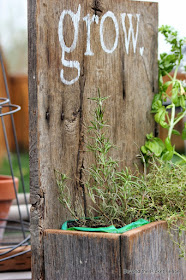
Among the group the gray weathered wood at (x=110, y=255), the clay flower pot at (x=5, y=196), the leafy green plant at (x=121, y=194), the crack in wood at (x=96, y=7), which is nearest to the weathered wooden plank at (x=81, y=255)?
the gray weathered wood at (x=110, y=255)

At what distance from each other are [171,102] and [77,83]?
603 mm

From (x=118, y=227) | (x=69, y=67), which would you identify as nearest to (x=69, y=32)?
(x=69, y=67)

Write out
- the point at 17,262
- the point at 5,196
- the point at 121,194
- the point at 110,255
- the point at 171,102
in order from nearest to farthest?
the point at 110,255 < the point at 121,194 < the point at 171,102 < the point at 17,262 < the point at 5,196

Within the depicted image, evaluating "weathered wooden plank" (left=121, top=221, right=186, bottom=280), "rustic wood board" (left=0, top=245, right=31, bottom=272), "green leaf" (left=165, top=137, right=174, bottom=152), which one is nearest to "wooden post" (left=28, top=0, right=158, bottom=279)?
"green leaf" (left=165, top=137, right=174, bottom=152)

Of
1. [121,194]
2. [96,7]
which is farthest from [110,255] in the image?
[96,7]

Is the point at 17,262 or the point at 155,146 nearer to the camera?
the point at 155,146

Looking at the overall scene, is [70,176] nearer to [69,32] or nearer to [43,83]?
[43,83]

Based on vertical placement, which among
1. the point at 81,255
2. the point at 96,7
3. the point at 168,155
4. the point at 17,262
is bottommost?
the point at 17,262

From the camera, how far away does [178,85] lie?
1.89 metres

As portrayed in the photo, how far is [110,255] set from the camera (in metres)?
1.21

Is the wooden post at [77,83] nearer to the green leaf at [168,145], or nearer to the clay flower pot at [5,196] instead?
the green leaf at [168,145]

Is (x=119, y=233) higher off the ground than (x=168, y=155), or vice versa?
(x=168, y=155)

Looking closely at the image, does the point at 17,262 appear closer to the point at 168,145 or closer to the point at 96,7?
the point at 168,145

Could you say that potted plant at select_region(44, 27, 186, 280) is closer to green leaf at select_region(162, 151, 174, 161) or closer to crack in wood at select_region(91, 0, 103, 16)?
green leaf at select_region(162, 151, 174, 161)
